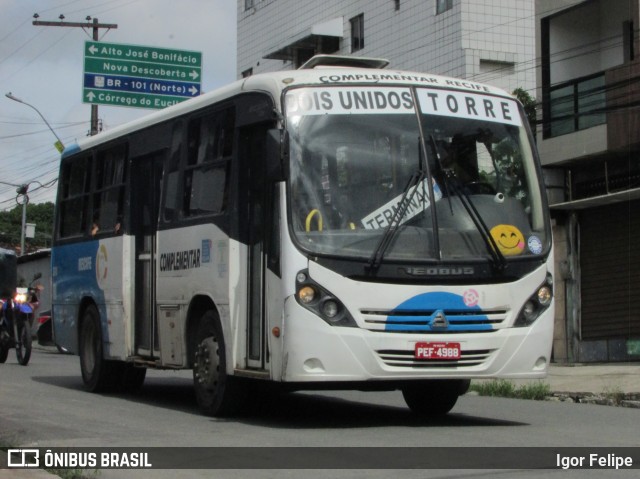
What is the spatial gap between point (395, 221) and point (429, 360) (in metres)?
1.20

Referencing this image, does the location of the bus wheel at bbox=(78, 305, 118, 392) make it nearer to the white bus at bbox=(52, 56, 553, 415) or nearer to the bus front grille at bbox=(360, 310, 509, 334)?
the white bus at bbox=(52, 56, 553, 415)

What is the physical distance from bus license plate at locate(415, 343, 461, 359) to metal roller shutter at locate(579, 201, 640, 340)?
12841mm

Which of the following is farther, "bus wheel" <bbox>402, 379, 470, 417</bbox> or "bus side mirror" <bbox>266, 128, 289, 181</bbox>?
"bus wheel" <bbox>402, 379, 470, 417</bbox>

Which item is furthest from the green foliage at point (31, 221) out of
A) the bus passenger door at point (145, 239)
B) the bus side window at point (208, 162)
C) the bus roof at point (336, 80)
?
the bus roof at point (336, 80)

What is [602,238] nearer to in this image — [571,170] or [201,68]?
[571,170]

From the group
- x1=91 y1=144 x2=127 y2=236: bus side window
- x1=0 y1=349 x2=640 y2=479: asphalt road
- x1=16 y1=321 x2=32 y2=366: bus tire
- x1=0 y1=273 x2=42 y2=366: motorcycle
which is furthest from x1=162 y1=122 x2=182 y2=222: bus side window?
x1=16 y1=321 x2=32 y2=366: bus tire

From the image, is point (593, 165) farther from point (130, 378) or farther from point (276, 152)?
point (276, 152)

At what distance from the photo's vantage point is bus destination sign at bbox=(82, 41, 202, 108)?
77.6 feet

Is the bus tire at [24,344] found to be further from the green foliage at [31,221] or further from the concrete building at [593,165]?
the green foliage at [31,221]

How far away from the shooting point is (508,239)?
32.9 feet

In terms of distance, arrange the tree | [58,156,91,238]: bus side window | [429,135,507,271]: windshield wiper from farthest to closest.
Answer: the tree → [58,156,91,238]: bus side window → [429,135,507,271]: windshield wiper

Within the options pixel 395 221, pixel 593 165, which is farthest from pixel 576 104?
pixel 395 221

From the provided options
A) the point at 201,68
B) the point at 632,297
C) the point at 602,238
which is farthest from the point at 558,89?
the point at 201,68

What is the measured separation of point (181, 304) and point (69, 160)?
488 centimetres
